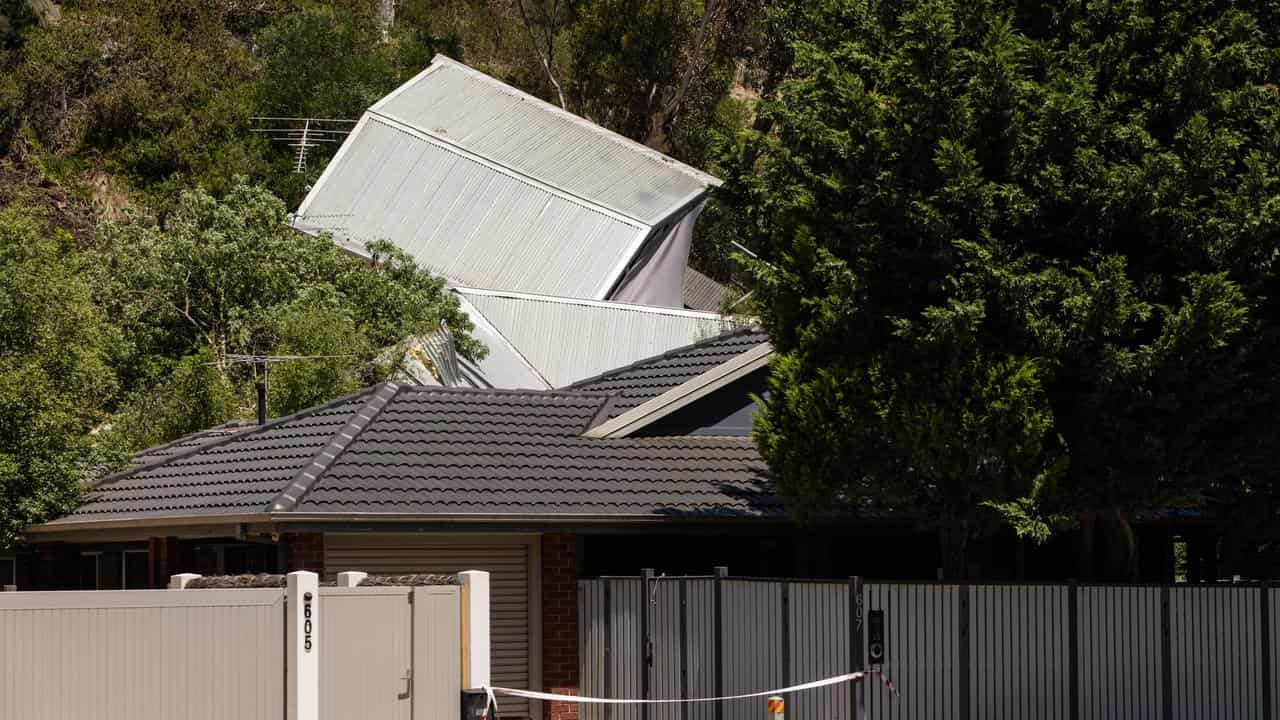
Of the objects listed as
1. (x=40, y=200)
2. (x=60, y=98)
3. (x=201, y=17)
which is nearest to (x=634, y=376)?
(x=40, y=200)

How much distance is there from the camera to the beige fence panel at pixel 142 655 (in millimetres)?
11914

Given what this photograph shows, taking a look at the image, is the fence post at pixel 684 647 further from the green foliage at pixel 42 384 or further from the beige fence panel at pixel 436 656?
the green foliage at pixel 42 384

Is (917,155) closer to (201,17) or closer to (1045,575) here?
(1045,575)

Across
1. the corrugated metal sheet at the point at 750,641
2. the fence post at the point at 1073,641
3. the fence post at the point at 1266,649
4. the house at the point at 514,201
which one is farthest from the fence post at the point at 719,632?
the house at the point at 514,201

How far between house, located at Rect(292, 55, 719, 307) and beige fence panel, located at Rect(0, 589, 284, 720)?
77.2 feet

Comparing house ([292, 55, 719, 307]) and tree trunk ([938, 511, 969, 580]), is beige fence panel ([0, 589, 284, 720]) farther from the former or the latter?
house ([292, 55, 719, 307])

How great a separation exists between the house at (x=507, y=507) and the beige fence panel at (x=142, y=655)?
4219 mm

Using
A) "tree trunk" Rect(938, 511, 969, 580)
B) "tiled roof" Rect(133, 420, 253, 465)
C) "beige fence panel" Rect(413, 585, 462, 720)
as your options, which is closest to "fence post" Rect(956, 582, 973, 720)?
"tree trunk" Rect(938, 511, 969, 580)

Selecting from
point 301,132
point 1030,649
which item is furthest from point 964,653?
point 301,132

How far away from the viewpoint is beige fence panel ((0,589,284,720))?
469 inches

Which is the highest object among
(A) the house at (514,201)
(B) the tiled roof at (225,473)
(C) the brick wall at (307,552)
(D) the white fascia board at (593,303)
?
(A) the house at (514,201)

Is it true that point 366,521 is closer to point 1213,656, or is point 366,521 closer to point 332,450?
point 332,450

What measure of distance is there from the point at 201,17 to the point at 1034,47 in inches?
1746

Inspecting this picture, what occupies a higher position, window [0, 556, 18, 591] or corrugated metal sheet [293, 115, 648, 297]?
corrugated metal sheet [293, 115, 648, 297]
